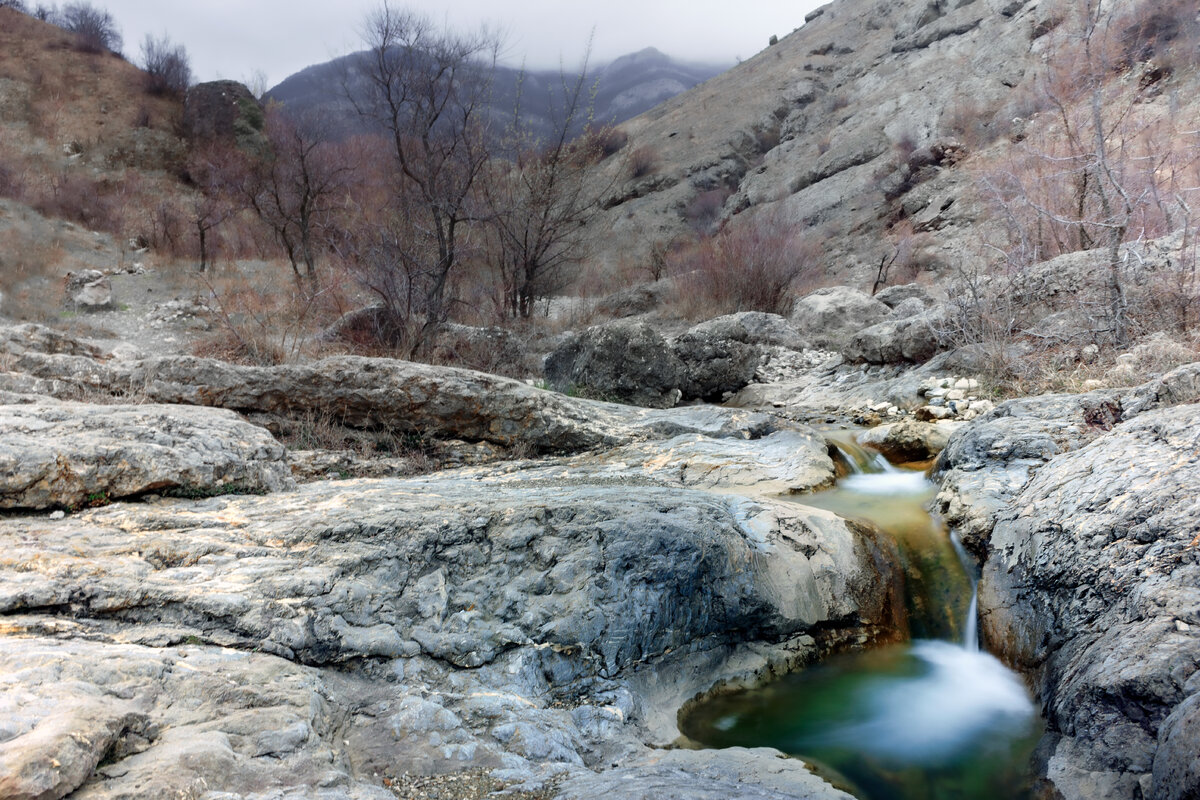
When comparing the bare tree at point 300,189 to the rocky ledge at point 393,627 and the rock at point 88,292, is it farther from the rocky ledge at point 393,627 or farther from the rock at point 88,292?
the rocky ledge at point 393,627

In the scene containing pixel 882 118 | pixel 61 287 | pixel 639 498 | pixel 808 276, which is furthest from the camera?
pixel 882 118

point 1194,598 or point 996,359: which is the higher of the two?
point 996,359

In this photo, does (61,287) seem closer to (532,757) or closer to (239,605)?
(239,605)

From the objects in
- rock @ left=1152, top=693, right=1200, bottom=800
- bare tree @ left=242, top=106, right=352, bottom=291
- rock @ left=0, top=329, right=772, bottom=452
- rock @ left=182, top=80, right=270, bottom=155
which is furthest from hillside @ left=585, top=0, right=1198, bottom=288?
rock @ left=182, top=80, right=270, bottom=155

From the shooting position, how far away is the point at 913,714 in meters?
3.06

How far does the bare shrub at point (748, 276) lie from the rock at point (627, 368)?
223 inches

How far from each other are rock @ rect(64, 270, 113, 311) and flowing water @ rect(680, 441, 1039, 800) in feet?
48.6

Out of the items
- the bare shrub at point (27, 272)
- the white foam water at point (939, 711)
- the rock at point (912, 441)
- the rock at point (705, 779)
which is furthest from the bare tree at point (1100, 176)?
the bare shrub at point (27, 272)

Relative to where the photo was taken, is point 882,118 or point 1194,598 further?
point 882,118

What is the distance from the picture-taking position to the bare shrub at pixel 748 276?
44.3 feet

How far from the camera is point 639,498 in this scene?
11.2 ft

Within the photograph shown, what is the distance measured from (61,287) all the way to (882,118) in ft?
85.2

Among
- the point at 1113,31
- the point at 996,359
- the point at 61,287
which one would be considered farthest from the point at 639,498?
the point at 61,287

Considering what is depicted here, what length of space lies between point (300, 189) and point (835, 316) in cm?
1390
